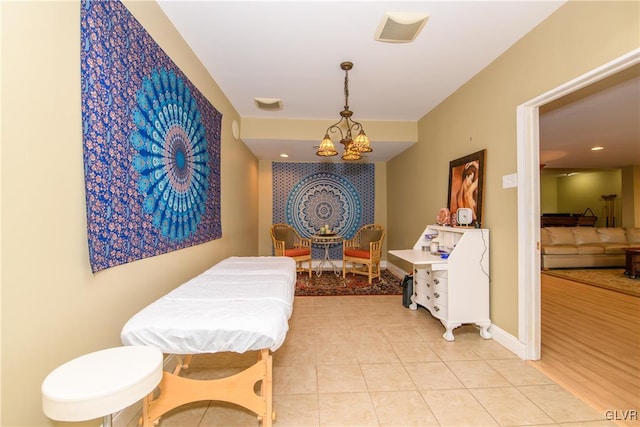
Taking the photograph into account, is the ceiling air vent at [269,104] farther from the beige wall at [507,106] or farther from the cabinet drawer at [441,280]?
the cabinet drawer at [441,280]

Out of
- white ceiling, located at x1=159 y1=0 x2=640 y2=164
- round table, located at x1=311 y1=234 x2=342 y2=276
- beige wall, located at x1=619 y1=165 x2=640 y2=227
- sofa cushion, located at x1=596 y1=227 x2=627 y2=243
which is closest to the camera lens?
white ceiling, located at x1=159 y1=0 x2=640 y2=164

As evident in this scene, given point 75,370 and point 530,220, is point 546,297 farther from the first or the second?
point 75,370

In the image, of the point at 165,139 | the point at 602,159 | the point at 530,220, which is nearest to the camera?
the point at 165,139

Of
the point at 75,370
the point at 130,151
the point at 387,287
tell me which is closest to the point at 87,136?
the point at 130,151

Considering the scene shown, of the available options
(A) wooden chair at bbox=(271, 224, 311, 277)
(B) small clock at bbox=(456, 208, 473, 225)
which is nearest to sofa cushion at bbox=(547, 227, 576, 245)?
(B) small clock at bbox=(456, 208, 473, 225)

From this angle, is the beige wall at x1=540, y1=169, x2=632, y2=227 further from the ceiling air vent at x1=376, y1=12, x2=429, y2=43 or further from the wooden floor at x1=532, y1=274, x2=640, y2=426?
the ceiling air vent at x1=376, y1=12, x2=429, y2=43

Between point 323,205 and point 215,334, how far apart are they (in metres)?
4.83

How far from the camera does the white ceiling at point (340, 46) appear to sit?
198cm

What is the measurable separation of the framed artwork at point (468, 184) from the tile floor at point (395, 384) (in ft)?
4.24

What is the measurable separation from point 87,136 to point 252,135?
10.2 feet

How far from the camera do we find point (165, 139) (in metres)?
1.93

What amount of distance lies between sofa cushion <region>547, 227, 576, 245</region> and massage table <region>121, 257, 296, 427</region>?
6.58 meters

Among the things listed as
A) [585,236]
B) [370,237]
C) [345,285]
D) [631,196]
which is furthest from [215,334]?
[631,196]

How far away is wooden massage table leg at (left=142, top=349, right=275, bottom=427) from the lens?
1445 mm
